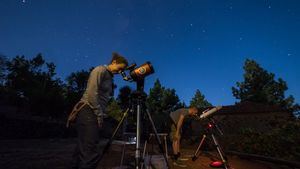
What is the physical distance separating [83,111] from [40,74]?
4670 cm

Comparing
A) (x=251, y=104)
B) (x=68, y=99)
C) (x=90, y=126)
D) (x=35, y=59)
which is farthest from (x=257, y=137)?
(x=35, y=59)

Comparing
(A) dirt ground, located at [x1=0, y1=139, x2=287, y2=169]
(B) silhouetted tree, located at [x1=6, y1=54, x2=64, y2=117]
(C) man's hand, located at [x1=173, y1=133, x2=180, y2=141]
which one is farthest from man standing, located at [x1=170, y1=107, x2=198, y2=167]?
(B) silhouetted tree, located at [x1=6, y1=54, x2=64, y2=117]

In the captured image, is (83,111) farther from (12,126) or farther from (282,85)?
(282,85)

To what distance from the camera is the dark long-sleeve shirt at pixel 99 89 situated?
11.4 ft

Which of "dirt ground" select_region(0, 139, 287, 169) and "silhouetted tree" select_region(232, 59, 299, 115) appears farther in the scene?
"silhouetted tree" select_region(232, 59, 299, 115)

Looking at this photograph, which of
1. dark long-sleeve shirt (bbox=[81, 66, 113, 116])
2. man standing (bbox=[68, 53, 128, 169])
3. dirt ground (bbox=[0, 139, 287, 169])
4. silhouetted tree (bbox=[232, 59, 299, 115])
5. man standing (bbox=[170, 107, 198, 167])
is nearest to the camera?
man standing (bbox=[68, 53, 128, 169])

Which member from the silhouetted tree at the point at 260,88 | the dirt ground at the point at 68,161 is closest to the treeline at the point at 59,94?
the silhouetted tree at the point at 260,88

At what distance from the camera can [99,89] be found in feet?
11.9

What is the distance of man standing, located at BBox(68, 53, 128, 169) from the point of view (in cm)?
320

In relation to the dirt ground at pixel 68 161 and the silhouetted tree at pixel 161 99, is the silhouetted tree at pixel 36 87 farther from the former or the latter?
the dirt ground at pixel 68 161

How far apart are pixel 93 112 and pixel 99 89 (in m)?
0.39

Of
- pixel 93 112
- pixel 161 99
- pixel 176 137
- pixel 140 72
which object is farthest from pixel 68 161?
pixel 161 99

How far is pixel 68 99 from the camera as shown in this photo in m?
39.6

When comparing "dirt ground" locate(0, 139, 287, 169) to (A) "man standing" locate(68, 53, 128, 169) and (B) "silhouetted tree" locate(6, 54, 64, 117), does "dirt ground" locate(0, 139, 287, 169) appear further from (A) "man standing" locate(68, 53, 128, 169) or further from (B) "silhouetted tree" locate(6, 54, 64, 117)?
(B) "silhouetted tree" locate(6, 54, 64, 117)
